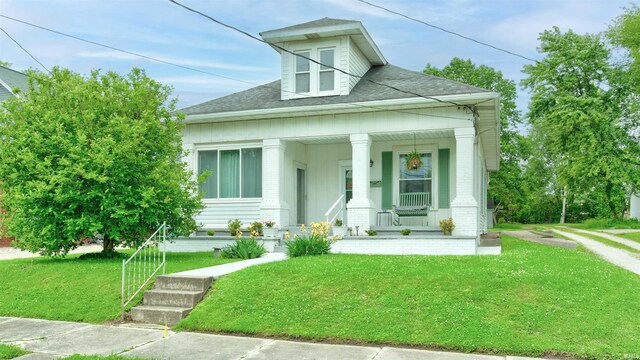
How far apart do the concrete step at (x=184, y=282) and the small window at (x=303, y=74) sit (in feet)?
29.8

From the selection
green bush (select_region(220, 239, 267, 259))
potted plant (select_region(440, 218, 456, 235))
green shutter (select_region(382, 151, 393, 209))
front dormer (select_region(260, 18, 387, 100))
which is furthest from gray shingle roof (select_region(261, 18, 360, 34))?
green bush (select_region(220, 239, 267, 259))

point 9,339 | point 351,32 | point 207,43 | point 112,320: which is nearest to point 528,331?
point 112,320

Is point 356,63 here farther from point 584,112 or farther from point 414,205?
point 584,112

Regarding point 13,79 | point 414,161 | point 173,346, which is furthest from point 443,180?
point 13,79

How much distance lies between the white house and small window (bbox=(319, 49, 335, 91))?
3 centimetres

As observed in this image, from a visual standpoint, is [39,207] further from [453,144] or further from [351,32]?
[453,144]

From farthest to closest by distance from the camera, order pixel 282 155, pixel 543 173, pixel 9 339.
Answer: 1. pixel 543 173
2. pixel 282 155
3. pixel 9 339

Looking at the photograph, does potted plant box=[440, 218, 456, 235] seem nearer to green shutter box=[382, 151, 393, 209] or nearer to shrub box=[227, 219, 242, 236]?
green shutter box=[382, 151, 393, 209]

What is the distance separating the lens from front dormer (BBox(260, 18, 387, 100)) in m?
17.1

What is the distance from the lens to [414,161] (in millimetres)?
16812

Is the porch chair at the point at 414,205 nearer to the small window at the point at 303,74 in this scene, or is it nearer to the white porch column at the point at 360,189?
the white porch column at the point at 360,189

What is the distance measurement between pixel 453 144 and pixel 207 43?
783 cm

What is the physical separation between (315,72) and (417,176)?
4.51 meters

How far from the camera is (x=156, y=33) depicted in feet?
43.4
